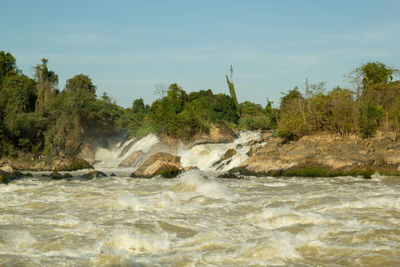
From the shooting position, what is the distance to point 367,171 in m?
22.2

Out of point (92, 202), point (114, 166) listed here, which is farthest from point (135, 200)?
point (114, 166)

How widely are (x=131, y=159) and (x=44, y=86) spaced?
13.0 m

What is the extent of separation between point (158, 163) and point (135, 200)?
10.1 m

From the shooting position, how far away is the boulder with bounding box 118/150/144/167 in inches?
1437

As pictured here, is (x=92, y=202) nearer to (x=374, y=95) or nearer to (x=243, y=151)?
(x=243, y=151)

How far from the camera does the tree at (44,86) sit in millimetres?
41969

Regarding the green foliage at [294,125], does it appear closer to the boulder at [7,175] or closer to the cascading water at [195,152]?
the cascading water at [195,152]

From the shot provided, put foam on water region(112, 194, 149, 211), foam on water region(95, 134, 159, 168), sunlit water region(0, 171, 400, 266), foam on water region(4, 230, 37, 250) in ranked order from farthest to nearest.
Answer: foam on water region(95, 134, 159, 168), foam on water region(112, 194, 149, 211), foam on water region(4, 230, 37, 250), sunlit water region(0, 171, 400, 266)

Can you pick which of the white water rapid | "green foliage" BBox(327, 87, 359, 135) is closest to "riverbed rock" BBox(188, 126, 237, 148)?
"green foliage" BBox(327, 87, 359, 135)

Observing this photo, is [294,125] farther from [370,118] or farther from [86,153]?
[86,153]

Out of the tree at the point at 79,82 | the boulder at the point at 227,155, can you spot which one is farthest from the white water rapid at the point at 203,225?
the tree at the point at 79,82

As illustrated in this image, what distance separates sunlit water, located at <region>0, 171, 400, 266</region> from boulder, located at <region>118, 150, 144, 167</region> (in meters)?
17.8

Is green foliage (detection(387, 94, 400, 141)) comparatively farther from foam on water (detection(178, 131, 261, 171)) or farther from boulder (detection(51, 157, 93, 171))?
boulder (detection(51, 157, 93, 171))

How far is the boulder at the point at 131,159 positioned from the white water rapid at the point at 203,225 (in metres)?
17.0
